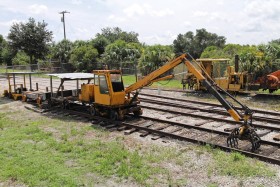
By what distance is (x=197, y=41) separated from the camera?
73.7 meters

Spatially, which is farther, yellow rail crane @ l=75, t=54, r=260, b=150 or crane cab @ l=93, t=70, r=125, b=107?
crane cab @ l=93, t=70, r=125, b=107

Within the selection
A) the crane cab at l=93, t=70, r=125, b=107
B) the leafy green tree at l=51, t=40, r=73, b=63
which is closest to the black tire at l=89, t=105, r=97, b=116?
the crane cab at l=93, t=70, r=125, b=107

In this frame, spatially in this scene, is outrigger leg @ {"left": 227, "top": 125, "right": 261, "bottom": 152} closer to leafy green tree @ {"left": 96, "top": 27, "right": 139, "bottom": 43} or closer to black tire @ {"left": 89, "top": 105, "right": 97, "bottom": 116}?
black tire @ {"left": 89, "top": 105, "right": 97, "bottom": 116}

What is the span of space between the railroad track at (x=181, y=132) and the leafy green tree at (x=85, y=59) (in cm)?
2788

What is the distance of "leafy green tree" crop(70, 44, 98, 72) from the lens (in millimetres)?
41719

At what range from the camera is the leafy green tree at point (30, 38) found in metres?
45.0

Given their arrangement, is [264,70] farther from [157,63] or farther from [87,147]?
[87,147]

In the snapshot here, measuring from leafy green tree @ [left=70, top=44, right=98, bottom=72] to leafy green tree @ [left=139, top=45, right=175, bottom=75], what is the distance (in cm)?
968

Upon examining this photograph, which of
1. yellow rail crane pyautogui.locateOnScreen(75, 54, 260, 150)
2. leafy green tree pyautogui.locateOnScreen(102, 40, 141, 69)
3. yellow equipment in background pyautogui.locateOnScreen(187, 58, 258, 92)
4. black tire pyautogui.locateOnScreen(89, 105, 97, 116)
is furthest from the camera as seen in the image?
leafy green tree pyautogui.locateOnScreen(102, 40, 141, 69)

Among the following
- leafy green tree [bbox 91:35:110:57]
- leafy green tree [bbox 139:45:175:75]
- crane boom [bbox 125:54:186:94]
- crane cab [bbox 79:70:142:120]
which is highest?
leafy green tree [bbox 91:35:110:57]

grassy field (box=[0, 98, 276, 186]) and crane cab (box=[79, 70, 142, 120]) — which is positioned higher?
crane cab (box=[79, 70, 142, 120])

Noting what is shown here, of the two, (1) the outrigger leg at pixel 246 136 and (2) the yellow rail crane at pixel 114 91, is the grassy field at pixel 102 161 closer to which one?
(1) the outrigger leg at pixel 246 136

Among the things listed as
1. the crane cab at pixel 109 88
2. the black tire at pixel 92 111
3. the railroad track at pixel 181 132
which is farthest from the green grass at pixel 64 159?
the black tire at pixel 92 111

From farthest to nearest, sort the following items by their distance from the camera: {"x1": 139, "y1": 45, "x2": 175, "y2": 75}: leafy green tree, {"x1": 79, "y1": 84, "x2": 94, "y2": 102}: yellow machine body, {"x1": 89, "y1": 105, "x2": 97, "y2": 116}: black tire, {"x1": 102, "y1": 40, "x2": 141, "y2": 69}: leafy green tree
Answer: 1. {"x1": 102, "y1": 40, "x2": 141, "y2": 69}: leafy green tree
2. {"x1": 139, "y1": 45, "x2": 175, "y2": 75}: leafy green tree
3. {"x1": 79, "y1": 84, "x2": 94, "y2": 102}: yellow machine body
4. {"x1": 89, "y1": 105, "x2": 97, "y2": 116}: black tire
